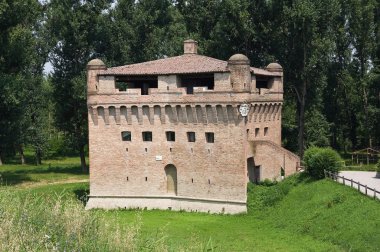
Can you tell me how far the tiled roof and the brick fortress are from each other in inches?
3.0

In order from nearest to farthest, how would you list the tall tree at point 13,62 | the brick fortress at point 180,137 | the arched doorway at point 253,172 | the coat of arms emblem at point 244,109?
the coat of arms emblem at point 244,109, the brick fortress at point 180,137, the arched doorway at point 253,172, the tall tree at point 13,62

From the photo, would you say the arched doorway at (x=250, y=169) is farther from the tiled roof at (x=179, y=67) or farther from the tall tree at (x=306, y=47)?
the tall tree at (x=306, y=47)

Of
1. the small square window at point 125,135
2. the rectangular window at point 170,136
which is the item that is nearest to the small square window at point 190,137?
the rectangular window at point 170,136

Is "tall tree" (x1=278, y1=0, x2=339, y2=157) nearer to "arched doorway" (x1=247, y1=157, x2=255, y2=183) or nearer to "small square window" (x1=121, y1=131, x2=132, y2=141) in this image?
"arched doorway" (x1=247, y1=157, x2=255, y2=183)

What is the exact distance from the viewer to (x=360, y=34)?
170ft

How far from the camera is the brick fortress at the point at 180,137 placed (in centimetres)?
3616

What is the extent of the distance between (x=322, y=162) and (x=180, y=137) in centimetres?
1028

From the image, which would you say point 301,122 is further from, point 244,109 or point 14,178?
point 14,178

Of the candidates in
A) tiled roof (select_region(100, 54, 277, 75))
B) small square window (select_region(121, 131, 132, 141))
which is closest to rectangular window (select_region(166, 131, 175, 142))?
small square window (select_region(121, 131, 132, 141))

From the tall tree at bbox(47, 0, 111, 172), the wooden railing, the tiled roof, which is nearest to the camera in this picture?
the wooden railing

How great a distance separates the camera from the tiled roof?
36.8 meters

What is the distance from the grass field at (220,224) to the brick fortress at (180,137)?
182cm

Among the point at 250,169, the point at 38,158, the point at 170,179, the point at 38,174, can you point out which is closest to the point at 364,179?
the point at 250,169

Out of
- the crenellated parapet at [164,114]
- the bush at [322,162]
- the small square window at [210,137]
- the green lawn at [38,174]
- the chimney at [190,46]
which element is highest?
the chimney at [190,46]
